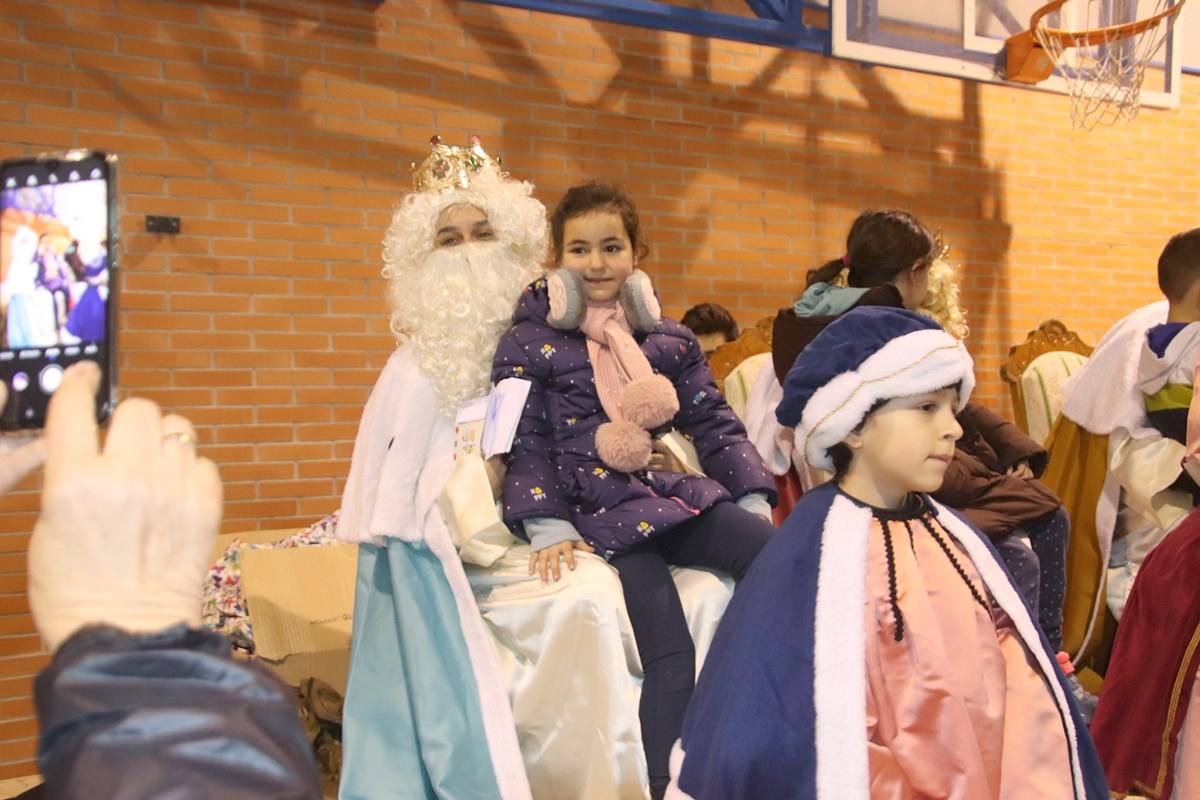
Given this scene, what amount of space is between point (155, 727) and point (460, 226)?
2.84 meters

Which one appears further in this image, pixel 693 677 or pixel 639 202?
pixel 639 202

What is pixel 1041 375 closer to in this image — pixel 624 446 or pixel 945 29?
pixel 945 29

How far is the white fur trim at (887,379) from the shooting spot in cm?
214

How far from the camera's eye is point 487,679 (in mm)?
2801

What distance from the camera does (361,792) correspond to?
283 cm

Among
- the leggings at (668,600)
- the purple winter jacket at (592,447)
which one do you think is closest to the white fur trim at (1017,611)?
the leggings at (668,600)

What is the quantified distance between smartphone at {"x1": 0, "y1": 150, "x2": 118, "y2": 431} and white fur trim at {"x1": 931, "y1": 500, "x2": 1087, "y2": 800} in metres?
1.69

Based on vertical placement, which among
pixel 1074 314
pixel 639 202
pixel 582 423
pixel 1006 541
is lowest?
pixel 1006 541

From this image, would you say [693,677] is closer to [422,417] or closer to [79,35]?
[422,417]

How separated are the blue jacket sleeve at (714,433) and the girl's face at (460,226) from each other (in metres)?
0.72

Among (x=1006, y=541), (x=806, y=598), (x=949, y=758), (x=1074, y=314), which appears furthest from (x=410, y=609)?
(x=1074, y=314)

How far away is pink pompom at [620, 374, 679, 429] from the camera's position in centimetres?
285

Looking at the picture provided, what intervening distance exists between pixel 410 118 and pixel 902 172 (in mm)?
2843

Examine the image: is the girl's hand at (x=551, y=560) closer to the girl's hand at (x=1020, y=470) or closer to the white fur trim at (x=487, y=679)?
the white fur trim at (x=487, y=679)
